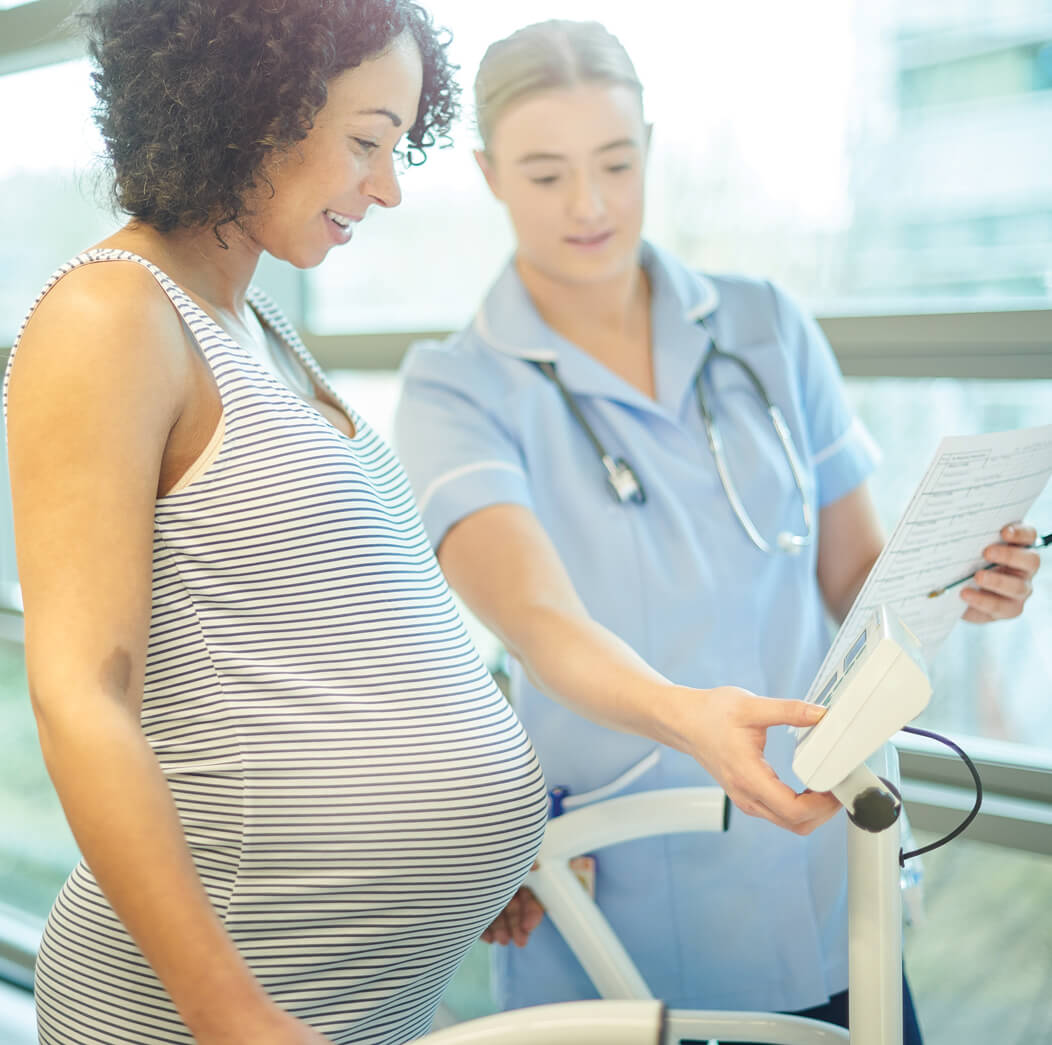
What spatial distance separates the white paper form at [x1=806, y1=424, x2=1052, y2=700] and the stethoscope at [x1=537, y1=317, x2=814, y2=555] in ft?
0.75

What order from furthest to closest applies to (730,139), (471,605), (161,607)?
(730,139) → (471,605) → (161,607)

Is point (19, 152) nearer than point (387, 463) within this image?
No

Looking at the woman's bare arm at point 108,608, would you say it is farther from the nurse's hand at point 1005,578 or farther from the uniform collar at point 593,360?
the nurse's hand at point 1005,578

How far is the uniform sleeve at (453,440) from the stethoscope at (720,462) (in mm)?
82

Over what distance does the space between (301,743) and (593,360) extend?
25.0 inches

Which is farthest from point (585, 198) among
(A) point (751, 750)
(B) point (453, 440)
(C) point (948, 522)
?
(A) point (751, 750)

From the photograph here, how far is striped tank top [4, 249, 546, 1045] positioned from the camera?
78 centimetres

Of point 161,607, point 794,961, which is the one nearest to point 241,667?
point 161,607

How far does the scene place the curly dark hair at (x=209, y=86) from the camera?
0.79 m

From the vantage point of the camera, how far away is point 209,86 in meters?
0.79

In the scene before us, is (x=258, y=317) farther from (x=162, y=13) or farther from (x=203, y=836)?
(x=203, y=836)

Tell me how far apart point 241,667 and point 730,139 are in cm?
136

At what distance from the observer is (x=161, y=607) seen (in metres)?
0.78

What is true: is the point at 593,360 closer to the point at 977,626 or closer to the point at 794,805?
the point at 794,805
